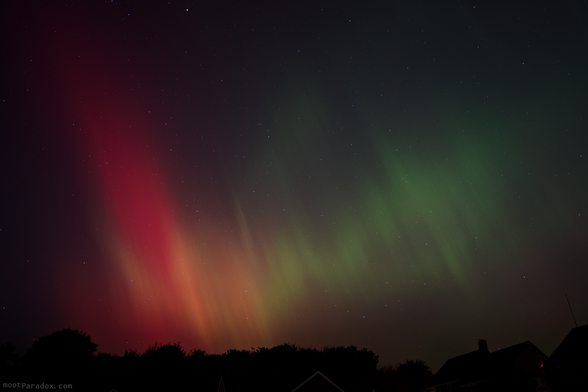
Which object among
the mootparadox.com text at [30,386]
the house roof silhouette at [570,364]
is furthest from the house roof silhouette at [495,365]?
the mootparadox.com text at [30,386]

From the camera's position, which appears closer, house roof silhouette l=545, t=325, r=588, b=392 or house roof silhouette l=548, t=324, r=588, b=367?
house roof silhouette l=545, t=325, r=588, b=392

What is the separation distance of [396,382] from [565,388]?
3495cm

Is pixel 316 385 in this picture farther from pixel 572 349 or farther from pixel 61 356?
pixel 61 356

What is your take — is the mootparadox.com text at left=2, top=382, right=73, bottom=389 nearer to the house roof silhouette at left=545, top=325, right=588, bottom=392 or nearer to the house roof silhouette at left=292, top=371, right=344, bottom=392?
the house roof silhouette at left=292, top=371, right=344, bottom=392

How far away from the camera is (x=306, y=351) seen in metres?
82.1

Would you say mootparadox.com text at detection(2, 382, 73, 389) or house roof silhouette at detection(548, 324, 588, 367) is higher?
mootparadox.com text at detection(2, 382, 73, 389)

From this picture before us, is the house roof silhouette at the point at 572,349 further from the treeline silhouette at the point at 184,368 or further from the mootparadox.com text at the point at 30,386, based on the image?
the mootparadox.com text at the point at 30,386

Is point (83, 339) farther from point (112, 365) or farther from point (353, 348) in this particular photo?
point (353, 348)

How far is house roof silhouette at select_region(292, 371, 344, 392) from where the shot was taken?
120 feet

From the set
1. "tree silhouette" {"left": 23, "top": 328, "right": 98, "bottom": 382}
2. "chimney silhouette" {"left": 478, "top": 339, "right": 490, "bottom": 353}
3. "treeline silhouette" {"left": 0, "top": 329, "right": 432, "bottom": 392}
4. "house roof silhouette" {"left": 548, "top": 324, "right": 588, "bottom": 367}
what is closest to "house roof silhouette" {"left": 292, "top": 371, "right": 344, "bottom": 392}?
"treeline silhouette" {"left": 0, "top": 329, "right": 432, "bottom": 392}

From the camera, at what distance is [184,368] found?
68.1 meters

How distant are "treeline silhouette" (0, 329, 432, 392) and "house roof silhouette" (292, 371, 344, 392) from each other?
1517cm

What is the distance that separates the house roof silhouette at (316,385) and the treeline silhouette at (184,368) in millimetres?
15174

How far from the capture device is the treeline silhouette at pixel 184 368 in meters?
59.3
